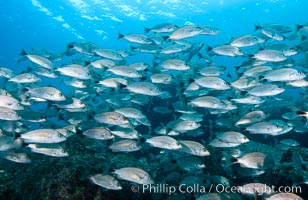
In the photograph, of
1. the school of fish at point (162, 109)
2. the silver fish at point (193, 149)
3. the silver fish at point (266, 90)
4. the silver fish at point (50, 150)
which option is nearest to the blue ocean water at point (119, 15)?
the school of fish at point (162, 109)

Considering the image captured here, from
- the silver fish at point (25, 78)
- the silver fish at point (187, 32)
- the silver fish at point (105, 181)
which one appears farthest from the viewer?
the silver fish at point (187, 32)

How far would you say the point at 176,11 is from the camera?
30562 mm

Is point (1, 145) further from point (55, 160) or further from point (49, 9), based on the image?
point (49, 9)

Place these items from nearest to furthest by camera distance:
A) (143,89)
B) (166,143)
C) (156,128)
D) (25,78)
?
1. (166,143)
2. (143,89)
3. (25,78)
4. (156,128)

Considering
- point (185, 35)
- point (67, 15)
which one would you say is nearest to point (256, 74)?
point (185, 35)

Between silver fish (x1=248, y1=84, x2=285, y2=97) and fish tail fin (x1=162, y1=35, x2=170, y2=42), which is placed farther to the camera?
fish tail fin (x1=162, y1=35, x2=170, y2=42)

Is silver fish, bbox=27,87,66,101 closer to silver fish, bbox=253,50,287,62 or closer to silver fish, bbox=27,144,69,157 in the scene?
silver fish, bbox=27,144,69,157

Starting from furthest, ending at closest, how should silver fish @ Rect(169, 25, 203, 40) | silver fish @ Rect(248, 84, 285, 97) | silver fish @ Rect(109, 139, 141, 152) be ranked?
silver fish @ Rect(169, 25, 203, 40) → silver fish @ Rect(248, 84, 285, 97) → silver fish @ Rect(109, 139, 141, 152)

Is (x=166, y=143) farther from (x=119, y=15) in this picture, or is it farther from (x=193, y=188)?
(x=119, y=15)

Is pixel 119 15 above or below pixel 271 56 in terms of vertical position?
above

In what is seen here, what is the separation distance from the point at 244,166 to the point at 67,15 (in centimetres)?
3036

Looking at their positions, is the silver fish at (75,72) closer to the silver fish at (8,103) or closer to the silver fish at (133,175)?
the silver fish at (8,103)

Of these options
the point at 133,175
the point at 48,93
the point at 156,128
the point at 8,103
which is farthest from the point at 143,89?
the point at 8,103

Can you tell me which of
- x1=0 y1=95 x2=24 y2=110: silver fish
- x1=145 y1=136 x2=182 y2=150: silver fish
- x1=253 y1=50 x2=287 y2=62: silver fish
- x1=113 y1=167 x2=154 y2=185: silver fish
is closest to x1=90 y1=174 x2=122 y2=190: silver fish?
x1=113 y1=167 x2=154 y2=185: silver fish
